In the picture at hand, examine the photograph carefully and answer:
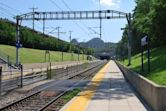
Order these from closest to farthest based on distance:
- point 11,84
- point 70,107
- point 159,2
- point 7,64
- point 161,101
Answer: point 161,101, point 70,107, point 11,84, point 159,2, point 7,64

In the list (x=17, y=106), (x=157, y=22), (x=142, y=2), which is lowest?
(x=17, y=106)

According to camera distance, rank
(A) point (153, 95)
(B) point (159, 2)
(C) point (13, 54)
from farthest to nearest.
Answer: (C) point (13, 54) → (B) point (159, 2) → (A) point (153, 95)

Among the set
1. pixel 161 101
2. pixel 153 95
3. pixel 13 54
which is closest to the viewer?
pixel 161 101

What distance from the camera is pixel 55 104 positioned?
68.8 feet

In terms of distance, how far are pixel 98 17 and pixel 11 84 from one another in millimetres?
44374

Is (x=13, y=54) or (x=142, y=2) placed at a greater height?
(x=142, y=2)

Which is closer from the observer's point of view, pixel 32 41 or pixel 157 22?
pixel 157 22

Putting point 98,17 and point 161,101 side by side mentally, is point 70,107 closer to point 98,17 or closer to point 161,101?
point 161,101

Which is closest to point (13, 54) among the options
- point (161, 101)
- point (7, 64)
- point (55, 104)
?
point (7, 64)

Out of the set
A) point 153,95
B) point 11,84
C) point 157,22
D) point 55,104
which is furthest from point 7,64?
point 153,95

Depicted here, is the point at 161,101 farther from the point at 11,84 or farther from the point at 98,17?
the point at 98,17

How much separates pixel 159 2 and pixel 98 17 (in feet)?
100

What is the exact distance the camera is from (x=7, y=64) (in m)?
70.8

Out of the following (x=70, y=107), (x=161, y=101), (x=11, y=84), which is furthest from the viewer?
(x=11, y=84)
